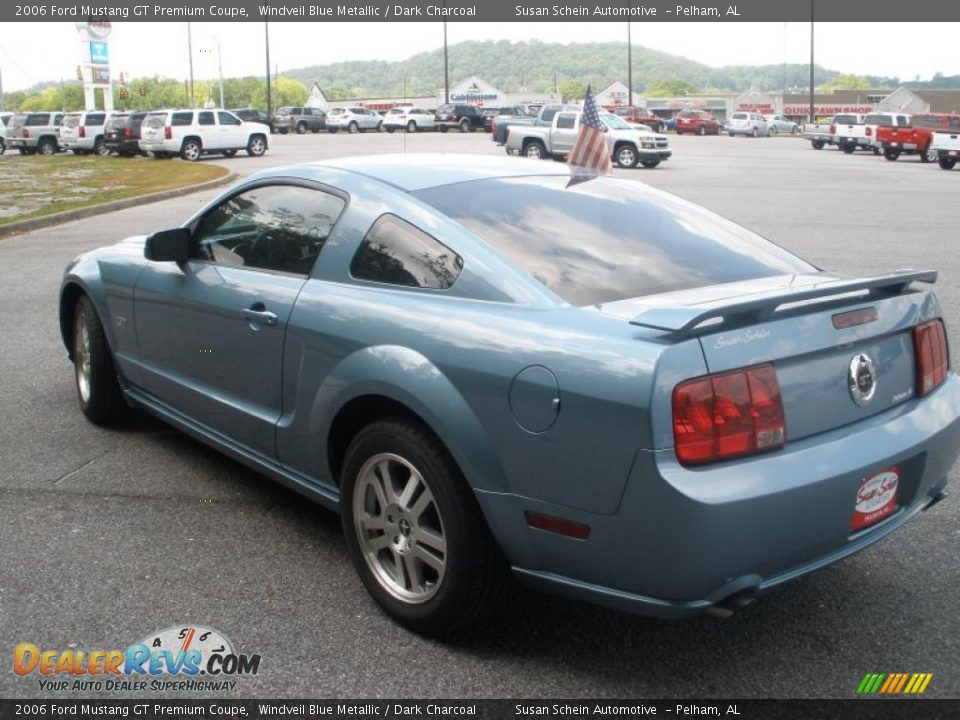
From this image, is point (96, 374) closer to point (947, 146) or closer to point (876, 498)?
point (876, 498)

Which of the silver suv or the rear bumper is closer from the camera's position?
the rear bumper

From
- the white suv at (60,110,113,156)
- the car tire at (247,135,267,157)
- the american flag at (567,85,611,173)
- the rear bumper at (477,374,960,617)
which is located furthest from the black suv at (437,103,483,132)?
the rear bumper at (477,374,960,617)

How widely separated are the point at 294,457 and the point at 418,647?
0.99m

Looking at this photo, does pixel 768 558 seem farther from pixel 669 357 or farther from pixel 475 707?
pixel 475 707

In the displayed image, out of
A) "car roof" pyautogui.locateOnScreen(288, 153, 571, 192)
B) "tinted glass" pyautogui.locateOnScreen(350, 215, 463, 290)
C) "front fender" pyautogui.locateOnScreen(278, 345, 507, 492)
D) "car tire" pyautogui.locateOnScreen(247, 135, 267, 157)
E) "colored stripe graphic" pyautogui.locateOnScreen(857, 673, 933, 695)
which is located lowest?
"colored stripe graphic" pyautogui.locateOnScreen(857, 673, 933, 695)

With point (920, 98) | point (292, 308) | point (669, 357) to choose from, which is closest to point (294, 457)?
point (292, 308)

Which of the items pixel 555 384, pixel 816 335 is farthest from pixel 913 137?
pixel 555 384

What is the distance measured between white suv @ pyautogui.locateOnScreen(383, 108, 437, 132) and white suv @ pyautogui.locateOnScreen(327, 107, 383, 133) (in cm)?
131

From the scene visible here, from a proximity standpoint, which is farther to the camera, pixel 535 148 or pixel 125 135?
pixel 125 135

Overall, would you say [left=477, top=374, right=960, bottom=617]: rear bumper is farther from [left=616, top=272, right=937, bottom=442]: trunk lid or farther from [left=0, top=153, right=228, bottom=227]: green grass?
[left=0, top=153, right=228, bottom=227]: green grass

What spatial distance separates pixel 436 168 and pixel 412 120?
205 feet

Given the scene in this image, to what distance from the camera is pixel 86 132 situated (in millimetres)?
42188

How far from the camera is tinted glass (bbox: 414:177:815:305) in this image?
3.56m

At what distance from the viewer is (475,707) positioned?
3098 millimetres
